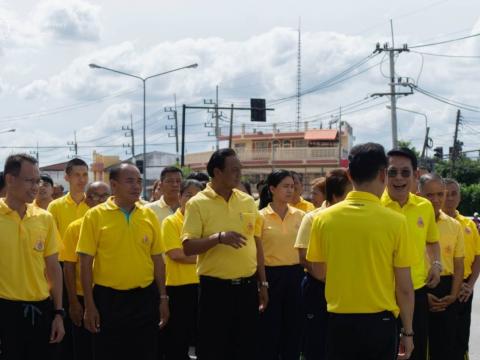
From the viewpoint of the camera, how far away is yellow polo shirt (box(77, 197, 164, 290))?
244 inches

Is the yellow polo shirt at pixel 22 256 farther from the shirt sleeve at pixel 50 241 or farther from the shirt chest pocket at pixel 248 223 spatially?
the shirt chest pocket at pixel 248 223

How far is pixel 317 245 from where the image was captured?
16.7 ft

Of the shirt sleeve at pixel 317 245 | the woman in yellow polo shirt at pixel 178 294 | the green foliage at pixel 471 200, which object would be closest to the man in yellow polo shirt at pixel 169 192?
the woman in yellow polo shirt at pixel 178 294

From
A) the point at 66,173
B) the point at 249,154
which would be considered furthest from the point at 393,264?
the point at 249,154

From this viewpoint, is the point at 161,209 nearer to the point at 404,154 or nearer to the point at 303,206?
the point at 303,206

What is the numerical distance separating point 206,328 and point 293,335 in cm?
163

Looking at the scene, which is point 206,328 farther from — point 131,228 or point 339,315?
point 339,315

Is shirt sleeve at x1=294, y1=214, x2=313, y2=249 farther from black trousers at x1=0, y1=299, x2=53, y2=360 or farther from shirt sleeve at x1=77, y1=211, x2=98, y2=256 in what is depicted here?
black trousers at x1=0, y1=299, x2=53, y2=360

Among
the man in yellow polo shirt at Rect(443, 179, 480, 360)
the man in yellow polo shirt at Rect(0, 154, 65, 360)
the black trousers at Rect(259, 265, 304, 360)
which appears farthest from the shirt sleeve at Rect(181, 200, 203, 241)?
the man in yellow polo shirt at Rect(443, 179, 480, 360)

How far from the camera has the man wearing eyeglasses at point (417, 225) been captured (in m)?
5.98

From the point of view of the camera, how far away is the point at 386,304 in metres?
4.83

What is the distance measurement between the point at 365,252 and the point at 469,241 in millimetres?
3570

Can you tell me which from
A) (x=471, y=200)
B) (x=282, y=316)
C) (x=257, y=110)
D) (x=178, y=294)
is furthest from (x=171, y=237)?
(x=471, y=200)

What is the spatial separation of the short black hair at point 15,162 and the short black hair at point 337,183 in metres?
2.58
